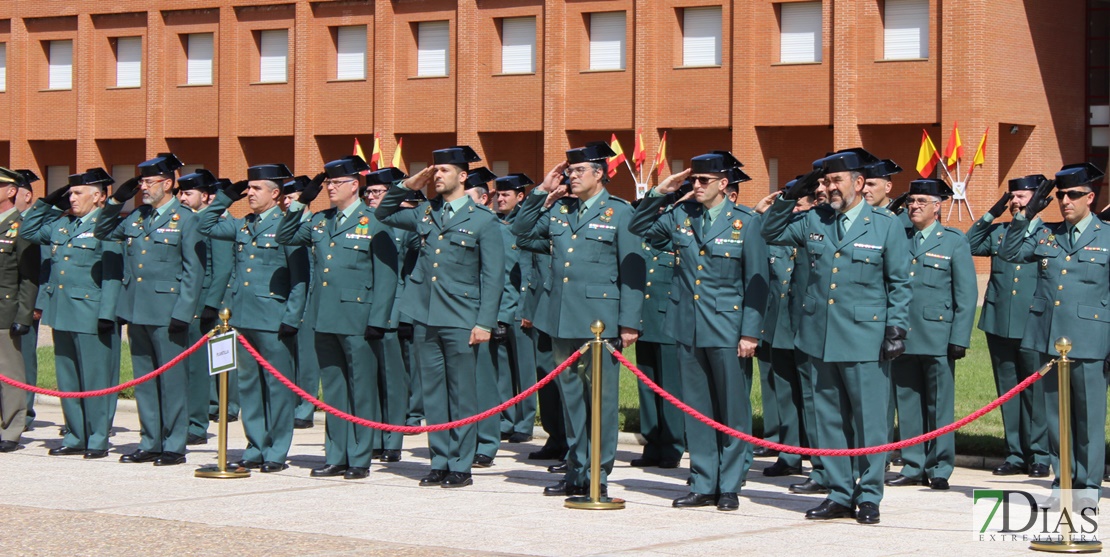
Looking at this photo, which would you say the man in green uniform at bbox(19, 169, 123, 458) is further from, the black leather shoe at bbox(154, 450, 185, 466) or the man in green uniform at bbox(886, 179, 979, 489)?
the man in green uniform at bbox(886, 179, 979, 489)

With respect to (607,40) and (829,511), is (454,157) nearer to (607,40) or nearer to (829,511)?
(829,511)

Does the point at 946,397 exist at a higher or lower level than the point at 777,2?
lower

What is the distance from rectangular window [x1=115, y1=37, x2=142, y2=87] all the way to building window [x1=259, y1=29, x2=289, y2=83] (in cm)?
407

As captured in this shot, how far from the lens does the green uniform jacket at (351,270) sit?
11.6m

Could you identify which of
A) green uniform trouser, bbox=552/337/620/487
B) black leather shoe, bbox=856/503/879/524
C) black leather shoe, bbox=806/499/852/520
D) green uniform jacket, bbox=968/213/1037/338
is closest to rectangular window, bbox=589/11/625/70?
green uniform jacket, bbox=968/213/1037/338

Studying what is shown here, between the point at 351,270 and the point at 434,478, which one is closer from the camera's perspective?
the point at 434,478

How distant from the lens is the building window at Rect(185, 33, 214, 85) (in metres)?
44.4

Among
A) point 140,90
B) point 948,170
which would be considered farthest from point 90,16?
point 948,170

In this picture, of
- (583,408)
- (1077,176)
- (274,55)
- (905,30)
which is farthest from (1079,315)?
(274,55)

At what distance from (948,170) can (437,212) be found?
25.6m

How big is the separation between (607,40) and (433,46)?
5037mm

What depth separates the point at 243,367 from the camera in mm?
12062

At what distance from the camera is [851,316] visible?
9.76 meters

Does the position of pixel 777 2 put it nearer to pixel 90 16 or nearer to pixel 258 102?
pixel 258 102
